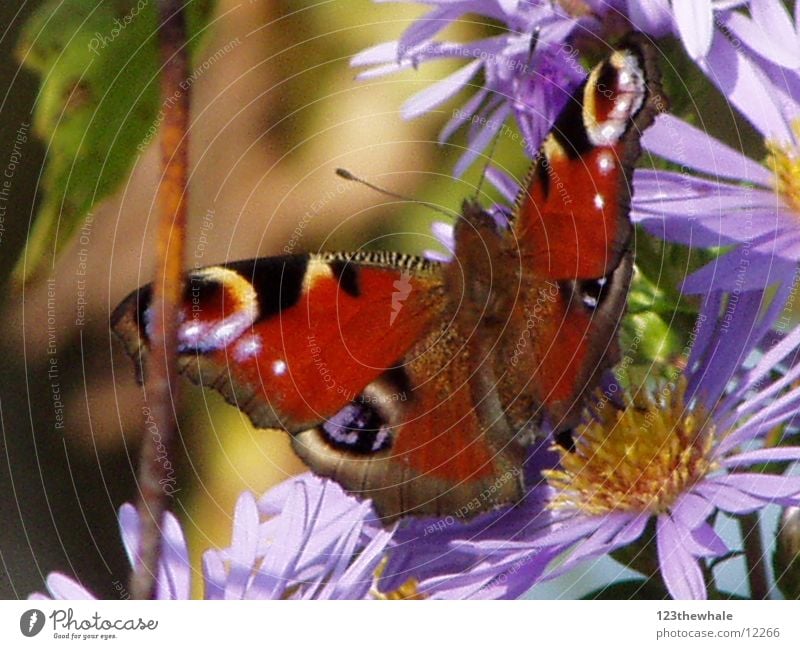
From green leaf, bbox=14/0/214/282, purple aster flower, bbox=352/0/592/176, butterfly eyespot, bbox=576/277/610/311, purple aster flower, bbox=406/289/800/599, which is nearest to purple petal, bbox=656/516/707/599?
purple aster flower, bbox=406/289/800/599

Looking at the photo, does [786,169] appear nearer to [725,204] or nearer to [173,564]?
[725,204]

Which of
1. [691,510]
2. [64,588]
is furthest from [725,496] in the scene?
[64,588]

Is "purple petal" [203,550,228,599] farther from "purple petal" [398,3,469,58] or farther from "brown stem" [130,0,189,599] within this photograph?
"purple petal" [398,3,469,58]

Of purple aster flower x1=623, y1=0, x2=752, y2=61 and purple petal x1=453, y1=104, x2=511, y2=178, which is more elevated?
purple aster flower x1=623, y1=0, x2=752, y2=61

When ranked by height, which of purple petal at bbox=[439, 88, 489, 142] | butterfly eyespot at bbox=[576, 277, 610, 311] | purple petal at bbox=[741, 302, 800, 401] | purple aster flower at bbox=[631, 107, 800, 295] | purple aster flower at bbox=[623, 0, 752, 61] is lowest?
purple petal at bbox=[741, 302, 800, 401]
